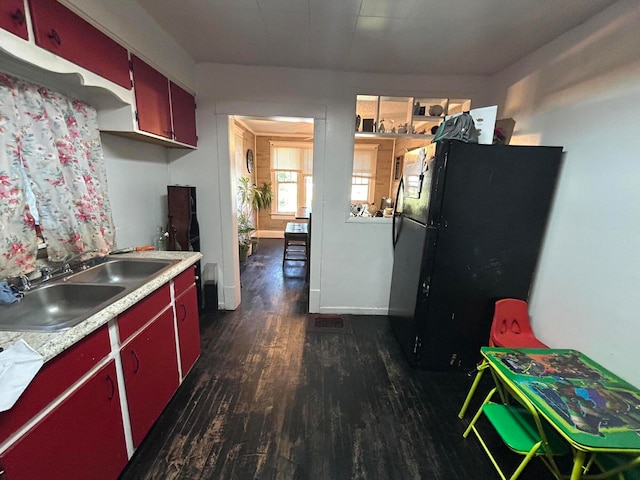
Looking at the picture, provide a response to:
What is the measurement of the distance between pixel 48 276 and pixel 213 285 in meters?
1.60

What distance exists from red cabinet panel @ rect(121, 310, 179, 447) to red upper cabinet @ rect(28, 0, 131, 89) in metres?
1.37

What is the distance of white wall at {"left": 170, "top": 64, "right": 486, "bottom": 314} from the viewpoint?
103 inches

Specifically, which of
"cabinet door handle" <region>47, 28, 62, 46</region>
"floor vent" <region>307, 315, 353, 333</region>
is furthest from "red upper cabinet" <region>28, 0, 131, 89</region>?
"floor vent" <region>307, 315, 353, 333</region>

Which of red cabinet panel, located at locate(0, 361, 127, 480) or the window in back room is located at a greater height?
the window in back room

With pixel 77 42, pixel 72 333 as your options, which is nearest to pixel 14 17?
pixel 77 42

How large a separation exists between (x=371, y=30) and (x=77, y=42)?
173 cm

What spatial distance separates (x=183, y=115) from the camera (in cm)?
237

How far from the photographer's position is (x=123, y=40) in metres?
1.58

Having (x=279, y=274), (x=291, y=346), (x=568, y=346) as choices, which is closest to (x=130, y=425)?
(x=291, y=346)

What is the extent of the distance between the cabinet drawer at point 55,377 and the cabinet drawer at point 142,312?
0.32 feet

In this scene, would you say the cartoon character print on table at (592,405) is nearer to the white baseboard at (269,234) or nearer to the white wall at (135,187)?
the white wall at (135,187)

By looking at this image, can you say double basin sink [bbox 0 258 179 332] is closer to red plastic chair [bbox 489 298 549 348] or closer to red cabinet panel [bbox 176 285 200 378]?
red cabinet panel [bbox 176 285 200 378]

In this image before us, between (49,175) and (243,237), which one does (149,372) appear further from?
(243,237)

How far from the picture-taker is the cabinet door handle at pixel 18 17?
1.03m
